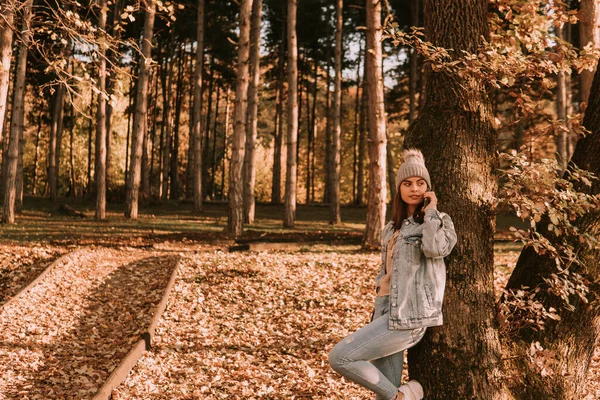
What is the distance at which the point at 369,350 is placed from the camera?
13.8 ft

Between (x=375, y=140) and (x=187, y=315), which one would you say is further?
(x=375, y=140)

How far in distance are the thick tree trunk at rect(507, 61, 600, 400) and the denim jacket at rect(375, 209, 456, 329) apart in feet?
3.84

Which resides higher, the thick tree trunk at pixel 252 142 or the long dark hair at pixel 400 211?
the thick tree trunk at pixel 252 142

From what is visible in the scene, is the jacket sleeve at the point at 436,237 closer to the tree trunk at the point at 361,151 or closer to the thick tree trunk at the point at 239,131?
the thick tree trunk at the point at 239,131

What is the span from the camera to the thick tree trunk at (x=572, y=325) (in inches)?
189

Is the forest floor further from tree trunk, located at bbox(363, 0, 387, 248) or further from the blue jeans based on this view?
the blue jeans

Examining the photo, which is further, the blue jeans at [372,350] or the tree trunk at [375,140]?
the tree trunk at [375,140]

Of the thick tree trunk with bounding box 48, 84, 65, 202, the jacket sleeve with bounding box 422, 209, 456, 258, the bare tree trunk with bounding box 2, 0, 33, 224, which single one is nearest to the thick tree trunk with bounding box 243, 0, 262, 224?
the bare tree trunk with bounding box 2, 0, 33, 224

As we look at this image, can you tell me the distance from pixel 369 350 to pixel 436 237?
0.97m

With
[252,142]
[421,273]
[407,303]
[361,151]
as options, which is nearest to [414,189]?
[421,273]

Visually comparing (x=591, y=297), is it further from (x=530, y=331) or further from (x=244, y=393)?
(x=244, y=393)

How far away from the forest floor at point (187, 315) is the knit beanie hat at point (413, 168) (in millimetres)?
3043

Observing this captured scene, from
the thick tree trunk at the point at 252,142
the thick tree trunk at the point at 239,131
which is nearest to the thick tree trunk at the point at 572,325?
the thick tree trunk at the point at 239,131

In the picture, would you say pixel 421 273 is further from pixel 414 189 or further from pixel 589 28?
pixel 589 28
